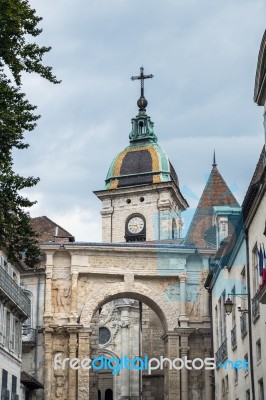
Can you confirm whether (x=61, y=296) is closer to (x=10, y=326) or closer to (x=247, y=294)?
(x=10, y=326)

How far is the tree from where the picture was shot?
17.4 metres

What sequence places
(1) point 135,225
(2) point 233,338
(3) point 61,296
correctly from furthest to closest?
(1) point 135,225, (3) point 61,296, (2) point 233,338

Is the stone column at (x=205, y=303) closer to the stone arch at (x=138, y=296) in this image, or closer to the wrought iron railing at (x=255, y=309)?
the stone arch at (x=138, y=296)

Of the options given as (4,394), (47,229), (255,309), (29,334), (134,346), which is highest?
(47,229)

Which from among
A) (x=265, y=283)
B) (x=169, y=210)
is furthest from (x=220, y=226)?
(x=169, y=210)

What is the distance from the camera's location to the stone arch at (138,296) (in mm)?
43844

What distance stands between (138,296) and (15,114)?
91.0 feet

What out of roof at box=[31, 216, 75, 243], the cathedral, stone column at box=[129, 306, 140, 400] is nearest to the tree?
the cathedral

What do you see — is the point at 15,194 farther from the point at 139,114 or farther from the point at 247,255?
the point at 139,114

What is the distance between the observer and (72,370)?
4256cm

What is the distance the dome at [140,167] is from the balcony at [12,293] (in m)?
40.4

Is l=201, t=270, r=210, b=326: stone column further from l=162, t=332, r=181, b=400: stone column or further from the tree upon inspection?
the tree

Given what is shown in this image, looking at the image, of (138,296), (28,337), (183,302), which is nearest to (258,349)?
(183,302)

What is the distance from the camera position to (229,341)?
103ft
